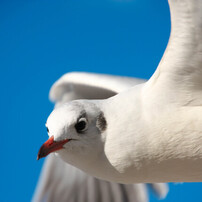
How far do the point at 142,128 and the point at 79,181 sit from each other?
1.41 m

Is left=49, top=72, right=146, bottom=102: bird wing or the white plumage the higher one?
left=49, top=72, right=146, bottom=102: bird wing

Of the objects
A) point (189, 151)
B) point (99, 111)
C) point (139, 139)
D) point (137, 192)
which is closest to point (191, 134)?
point (189, 151)

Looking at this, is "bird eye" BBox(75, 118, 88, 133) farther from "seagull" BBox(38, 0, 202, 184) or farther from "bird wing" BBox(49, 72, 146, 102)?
"bird wing" BBox(49, 72, 146, 102)

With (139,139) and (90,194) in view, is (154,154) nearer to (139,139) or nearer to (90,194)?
(139,139)

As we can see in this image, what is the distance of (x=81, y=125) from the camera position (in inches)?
63.4

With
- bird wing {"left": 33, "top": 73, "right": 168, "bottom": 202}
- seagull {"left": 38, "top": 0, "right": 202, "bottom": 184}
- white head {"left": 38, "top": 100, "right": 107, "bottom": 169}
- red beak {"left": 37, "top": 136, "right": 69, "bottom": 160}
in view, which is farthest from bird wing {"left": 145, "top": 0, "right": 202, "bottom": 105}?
bird wing {"left": 33, "top": 73, "right": 168, "bottom": 202}

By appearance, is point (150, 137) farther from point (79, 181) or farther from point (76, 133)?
point (79, 181)

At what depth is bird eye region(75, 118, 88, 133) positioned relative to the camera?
1.60 m

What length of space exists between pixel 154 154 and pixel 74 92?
130 cm

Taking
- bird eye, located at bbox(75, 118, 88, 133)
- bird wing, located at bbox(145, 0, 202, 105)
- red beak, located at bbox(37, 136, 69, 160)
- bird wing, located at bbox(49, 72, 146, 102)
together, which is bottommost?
red beak, located at bbox(37, 136, 69, 160)

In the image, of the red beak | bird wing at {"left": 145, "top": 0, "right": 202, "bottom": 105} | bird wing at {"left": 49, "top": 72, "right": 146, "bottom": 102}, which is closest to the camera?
bird wing at {"left": 145, "top": 0, "right": 202, "bottom": 105}

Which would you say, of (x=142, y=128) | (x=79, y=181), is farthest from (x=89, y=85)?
(x=142, y=128)

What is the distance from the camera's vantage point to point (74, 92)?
9.48 ft

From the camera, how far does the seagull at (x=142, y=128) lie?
62.9 inches
